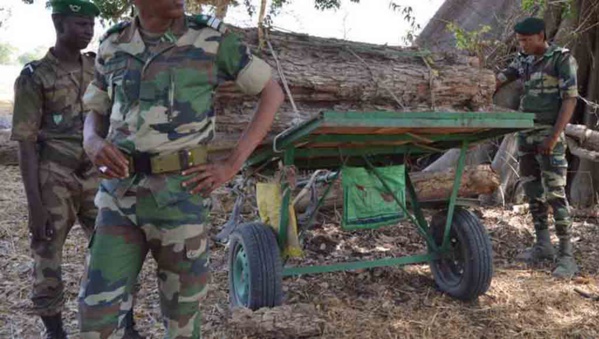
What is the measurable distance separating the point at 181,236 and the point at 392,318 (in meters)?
1.95

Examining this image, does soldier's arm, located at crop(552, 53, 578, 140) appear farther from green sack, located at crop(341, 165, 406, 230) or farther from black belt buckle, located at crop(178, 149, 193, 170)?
black belt buckle, located at crop(178, 149, 193, 170)

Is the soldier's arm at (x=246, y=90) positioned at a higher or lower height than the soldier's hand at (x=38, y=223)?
higher

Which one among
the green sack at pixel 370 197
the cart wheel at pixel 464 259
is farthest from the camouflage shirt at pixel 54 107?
the cart wheel at pixel 464 259

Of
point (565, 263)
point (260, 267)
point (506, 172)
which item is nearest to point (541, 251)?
point (565, 263)

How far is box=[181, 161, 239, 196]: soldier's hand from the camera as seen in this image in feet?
7.84

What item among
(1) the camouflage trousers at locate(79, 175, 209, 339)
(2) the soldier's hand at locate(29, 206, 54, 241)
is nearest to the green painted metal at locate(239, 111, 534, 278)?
(1) the camouflage trousers at locate(79, 175, 209, 339)

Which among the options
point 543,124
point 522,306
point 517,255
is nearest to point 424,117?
point 522,306

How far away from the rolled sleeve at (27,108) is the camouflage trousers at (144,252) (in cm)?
96

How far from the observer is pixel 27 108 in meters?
3.20

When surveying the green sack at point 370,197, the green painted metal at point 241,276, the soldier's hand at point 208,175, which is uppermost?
the soldier's hand at point 208,175

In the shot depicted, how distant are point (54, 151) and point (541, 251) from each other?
413 cm

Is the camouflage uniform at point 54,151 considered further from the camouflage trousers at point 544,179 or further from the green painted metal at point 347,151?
the camouflage trousers at point 544,179

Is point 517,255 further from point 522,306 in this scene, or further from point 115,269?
point 115,269

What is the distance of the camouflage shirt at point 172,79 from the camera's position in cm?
237
